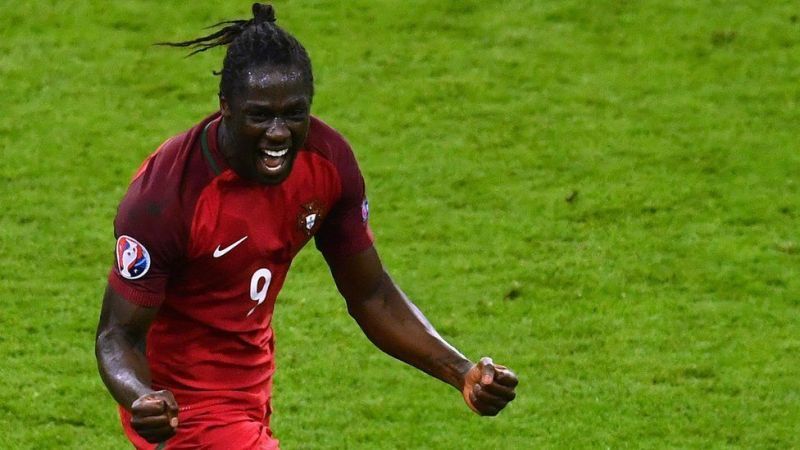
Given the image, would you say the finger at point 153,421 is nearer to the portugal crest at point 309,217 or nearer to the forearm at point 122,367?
the forearm at point 122,367

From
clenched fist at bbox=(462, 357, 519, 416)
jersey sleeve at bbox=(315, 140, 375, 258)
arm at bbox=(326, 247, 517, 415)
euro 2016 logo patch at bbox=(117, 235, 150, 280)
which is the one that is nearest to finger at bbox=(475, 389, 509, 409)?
clenched fist at bbox=(462, 357, 519, 416)

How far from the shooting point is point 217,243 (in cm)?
597

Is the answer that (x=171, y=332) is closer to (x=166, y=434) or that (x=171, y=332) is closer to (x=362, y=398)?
(x=166, y=434)

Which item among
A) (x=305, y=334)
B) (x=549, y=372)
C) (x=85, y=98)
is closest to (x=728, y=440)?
(x=549, y=372)

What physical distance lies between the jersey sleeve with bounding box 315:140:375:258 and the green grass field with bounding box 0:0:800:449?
7.71ft

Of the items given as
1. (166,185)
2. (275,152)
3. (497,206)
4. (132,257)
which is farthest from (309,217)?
(497,206)

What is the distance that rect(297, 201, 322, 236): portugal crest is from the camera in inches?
242

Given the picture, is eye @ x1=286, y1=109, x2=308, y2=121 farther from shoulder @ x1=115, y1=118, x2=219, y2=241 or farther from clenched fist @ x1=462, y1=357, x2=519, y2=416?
clenched fist @ x1=462, y1=357, x2=519, y2=416

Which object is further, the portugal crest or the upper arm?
the portugal crest

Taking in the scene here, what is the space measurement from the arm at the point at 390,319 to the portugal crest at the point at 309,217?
31cm

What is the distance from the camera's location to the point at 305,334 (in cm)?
985

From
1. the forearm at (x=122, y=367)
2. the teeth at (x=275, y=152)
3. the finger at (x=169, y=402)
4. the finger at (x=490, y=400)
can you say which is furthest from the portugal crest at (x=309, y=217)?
the finger at (x=169, y=402)

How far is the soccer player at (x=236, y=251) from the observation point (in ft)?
19.0

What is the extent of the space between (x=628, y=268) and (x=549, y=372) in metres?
1.44
